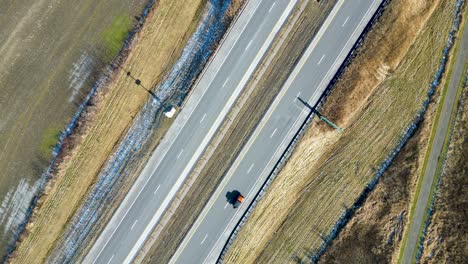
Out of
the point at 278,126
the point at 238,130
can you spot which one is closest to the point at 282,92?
the point at 278,126

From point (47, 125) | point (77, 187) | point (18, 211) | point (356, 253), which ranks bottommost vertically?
point (18, 211)

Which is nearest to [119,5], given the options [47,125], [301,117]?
[47,125]

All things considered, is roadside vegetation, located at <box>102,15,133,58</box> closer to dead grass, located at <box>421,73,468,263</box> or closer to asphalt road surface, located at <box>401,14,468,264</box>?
asphalt road surface, located at <box>401,14,468,264</box>

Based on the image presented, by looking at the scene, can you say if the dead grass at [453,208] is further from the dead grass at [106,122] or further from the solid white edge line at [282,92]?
the dead grass at [106,122]

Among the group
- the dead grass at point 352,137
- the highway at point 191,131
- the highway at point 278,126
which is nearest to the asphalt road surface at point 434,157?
the dead grass at point 352,137

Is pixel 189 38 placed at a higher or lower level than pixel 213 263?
higher

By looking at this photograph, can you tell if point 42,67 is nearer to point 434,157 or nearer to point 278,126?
point 278,126

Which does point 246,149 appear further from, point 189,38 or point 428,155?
point 428,155
